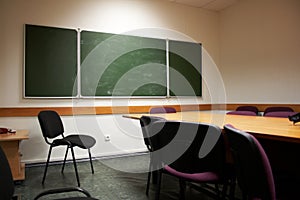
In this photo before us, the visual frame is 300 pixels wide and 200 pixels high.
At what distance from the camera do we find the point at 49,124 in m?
2.95

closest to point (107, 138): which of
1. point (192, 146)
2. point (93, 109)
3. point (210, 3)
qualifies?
point (93, 109)

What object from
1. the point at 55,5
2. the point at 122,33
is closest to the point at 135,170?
the point at 122,33

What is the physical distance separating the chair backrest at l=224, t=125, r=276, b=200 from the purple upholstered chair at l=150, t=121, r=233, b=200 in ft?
0.73

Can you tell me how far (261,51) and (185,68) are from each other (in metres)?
1.38

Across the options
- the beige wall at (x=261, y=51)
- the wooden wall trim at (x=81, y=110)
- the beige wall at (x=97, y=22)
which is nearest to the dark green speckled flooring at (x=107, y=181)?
the wooden wall trim at (x=81, y=110)

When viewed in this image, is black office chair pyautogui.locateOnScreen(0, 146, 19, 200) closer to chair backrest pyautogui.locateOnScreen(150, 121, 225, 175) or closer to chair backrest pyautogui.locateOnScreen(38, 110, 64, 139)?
chair backrest pyautogui.locateOnScreen(150, 121, 225, 175)

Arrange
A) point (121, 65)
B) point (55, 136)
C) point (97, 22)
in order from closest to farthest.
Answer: point (55, 136) < point (97, 22) < point (121, 65)

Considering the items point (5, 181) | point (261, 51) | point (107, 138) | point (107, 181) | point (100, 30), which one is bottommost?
point (107, 181)

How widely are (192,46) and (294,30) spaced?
1.74 meters

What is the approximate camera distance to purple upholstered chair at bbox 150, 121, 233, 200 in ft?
4.68

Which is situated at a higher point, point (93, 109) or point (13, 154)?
point (93, 109)

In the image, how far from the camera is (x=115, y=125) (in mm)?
3984

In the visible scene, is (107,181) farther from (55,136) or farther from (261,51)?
(261,51)

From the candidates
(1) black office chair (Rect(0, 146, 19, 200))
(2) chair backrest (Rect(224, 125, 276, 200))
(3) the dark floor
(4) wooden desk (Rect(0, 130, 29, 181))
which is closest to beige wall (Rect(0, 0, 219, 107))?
(4) wooden desk (Rect(0, 130, 29, 181))
